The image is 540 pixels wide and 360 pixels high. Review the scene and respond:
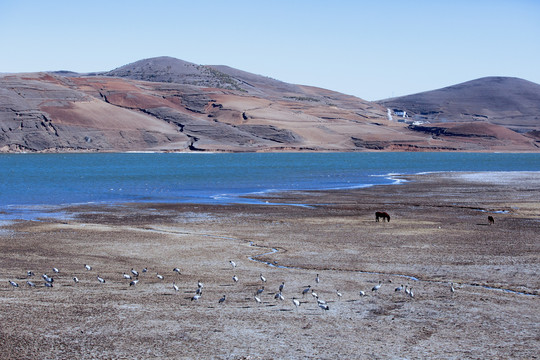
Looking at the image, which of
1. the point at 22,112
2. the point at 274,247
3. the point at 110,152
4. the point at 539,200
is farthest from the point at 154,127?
the point at 274,247

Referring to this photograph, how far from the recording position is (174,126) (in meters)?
165

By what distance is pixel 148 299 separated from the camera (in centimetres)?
1605

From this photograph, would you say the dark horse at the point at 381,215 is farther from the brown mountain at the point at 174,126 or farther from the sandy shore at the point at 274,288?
the brown mountain at the point at 174,126

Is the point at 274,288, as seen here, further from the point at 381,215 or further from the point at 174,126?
the point at 174,126

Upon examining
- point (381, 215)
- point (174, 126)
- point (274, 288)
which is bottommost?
point (274, 288)

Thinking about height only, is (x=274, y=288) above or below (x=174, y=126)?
below

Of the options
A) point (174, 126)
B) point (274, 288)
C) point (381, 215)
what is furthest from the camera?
point (174, 126)

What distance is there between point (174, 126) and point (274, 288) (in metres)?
150

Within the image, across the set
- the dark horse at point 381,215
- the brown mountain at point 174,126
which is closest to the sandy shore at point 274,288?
the dark horse at point 381,215

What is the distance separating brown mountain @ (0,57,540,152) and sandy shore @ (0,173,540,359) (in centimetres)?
11635

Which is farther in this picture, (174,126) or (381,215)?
(174,126)

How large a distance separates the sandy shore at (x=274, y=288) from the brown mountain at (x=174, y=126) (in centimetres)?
11635

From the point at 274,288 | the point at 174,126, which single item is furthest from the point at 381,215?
the point at 174,126

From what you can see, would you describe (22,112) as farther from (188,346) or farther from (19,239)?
(188,346)
